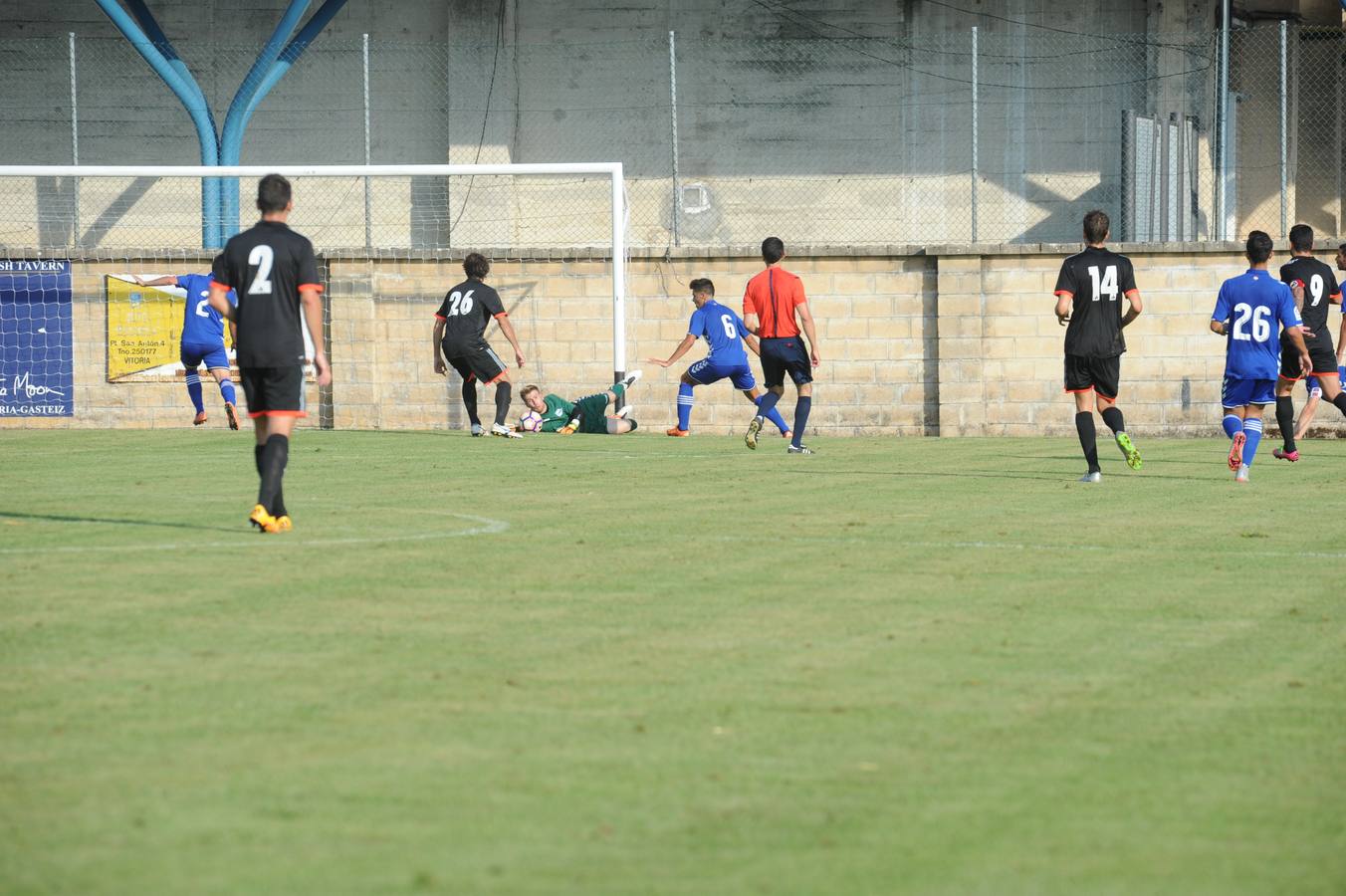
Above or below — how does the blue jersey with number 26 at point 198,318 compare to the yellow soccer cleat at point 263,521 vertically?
above

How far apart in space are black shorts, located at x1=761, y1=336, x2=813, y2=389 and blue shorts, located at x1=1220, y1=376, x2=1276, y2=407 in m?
4.26

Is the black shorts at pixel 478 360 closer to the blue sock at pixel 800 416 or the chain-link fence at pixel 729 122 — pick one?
the blue sock at pixel 800 416

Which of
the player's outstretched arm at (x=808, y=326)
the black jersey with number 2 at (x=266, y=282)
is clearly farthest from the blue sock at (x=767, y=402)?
Result: the black jersey with number 2 at (x=266, y=282)

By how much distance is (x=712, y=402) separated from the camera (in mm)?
23078

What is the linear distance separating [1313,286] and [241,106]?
14651 millimetres

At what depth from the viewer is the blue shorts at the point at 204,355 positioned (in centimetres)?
2031

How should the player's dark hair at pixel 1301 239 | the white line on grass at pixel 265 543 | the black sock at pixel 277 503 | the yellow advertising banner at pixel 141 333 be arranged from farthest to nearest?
the yellow advertising banner at pixel 141 333, the player's dark hair at pixel 1301 239, the black sock at pixel 277 503, the white line on grass at pixel 265 543

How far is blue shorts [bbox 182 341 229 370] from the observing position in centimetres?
2031

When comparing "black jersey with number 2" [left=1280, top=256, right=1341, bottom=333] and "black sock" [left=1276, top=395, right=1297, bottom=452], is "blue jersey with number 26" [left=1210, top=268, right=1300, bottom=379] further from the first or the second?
"black jersey with number 2" [left=1280, top=256, right=1341, bottom=333]

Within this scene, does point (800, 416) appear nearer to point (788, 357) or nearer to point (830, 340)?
point (788, 357)

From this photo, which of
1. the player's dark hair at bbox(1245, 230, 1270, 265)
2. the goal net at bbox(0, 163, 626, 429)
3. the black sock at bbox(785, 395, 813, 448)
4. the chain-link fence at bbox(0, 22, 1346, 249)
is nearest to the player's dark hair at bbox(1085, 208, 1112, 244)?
the player's dark hair at bbox(1245, 230, 1270, 265)

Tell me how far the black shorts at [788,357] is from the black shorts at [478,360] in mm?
3593

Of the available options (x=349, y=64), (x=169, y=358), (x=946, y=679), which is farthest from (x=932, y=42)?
(x=946, y=679)

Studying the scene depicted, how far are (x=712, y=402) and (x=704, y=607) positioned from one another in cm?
1552
